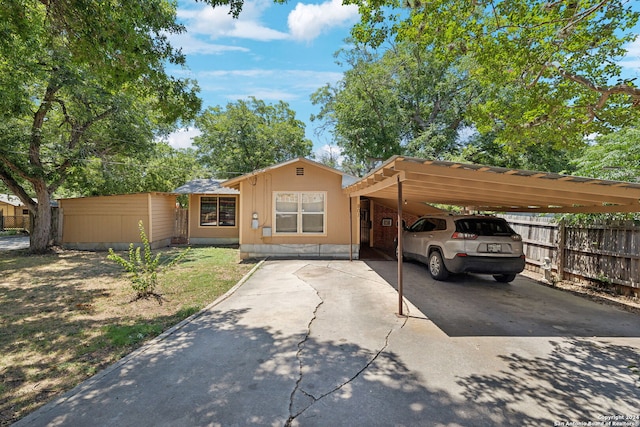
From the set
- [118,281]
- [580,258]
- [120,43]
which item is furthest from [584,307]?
[118,281]

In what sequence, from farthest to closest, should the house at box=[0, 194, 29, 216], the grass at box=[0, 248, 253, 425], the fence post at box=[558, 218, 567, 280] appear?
the house at box=[0, 194, 29, 216]
the fence post at box=[558, 218, 567, 280]
the grass at box=[0, 248, 253, 425]

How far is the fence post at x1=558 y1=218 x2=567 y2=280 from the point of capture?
299 inches

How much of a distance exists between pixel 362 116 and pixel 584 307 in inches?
569

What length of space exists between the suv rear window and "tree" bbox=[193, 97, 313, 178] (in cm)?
1975

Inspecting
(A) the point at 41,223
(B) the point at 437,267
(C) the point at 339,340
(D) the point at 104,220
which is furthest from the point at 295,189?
(A) the point at 41,223

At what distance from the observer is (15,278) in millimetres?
7914

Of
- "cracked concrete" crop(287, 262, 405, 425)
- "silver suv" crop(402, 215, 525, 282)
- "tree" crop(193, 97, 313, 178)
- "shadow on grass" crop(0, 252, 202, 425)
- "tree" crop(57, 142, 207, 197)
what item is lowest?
"shadow on grass" crop(0, 252, 202, 425)

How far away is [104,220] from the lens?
13352 mm

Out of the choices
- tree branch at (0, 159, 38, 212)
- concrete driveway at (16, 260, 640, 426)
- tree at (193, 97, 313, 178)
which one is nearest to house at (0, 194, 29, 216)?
tree at (193, 97, 313, 178)

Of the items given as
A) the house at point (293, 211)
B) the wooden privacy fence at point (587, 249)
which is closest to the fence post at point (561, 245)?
the wooden privacy fence at point (587, 249)

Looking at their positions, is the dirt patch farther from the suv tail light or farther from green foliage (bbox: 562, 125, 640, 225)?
the suv tail light

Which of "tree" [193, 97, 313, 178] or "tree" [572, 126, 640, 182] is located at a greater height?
"tree" [193, 97, 313, 178]

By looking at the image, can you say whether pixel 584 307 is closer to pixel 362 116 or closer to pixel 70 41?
pixel 70 41

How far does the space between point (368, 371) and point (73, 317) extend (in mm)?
4925
